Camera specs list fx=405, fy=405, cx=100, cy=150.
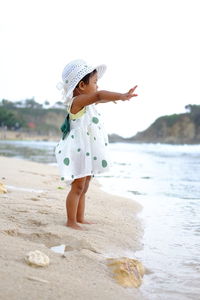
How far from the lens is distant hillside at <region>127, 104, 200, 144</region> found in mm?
79938

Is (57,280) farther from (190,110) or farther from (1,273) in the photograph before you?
(190,110)

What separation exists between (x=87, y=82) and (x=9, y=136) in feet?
293

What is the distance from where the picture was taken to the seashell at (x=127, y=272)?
1.95 m

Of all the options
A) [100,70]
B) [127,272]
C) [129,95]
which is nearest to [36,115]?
[100,70]

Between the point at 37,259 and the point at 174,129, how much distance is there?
85.6m

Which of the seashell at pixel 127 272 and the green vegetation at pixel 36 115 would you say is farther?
the green vegetation at pixel 36 115

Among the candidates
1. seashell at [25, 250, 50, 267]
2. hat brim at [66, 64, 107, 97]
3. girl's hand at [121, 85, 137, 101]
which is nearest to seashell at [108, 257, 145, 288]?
seashell at [25, 250, 50, 267]

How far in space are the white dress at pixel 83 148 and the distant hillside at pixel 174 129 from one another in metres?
74.9

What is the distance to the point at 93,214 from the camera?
139 inches

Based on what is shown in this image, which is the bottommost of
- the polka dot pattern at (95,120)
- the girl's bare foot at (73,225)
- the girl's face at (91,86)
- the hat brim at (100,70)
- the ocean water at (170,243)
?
the ocean water at (170,243)

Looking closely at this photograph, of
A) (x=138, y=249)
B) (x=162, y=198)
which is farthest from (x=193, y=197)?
(x=138, y=249)

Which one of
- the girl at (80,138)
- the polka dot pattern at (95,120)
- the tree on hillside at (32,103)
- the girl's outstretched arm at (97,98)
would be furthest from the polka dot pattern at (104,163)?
the tree on hillside at (32,103)

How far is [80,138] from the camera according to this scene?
2.91 metres

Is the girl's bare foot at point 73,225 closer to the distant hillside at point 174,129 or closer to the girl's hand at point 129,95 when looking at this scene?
the girl's hand at point 129,95
